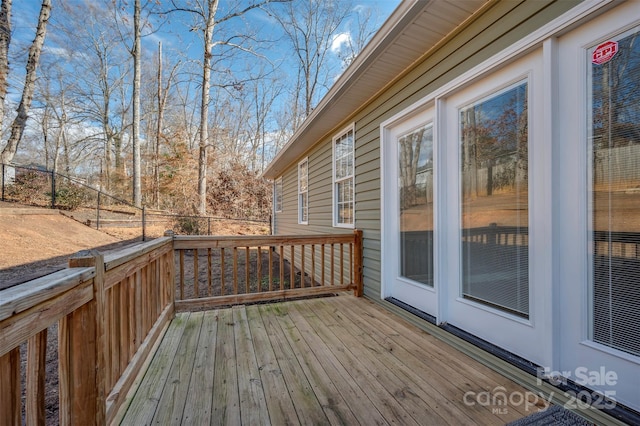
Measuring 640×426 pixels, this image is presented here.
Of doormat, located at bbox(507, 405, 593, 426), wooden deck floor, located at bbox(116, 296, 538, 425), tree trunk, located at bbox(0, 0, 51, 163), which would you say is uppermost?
tree trunk, located at bbox(0, 0, 51, 163)

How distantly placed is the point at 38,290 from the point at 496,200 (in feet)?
7.63

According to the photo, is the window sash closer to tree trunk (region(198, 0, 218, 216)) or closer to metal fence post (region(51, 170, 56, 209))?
tree trunk (region(198, 0, 218, 216))

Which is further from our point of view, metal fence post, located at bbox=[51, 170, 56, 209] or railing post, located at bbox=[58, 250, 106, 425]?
metal fence post, located at bbox=[51, 170, 56, 209]

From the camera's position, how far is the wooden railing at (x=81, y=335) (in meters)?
0.79

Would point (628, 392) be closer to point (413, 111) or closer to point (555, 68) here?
point (555, 68)

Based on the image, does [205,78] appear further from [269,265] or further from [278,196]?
[269,265]

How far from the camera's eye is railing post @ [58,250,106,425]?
1140 millimetres

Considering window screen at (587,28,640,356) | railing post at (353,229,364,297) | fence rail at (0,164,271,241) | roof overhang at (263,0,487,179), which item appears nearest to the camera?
window screen at (587,28,640,356)

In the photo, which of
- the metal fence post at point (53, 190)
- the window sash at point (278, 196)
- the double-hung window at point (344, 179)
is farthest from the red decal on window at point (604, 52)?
the metal fence post at point (53, 190)

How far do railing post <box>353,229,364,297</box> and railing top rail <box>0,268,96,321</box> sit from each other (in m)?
2.89

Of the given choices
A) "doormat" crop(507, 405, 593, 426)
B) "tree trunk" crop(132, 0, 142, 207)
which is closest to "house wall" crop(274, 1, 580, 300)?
"doormat" crop(507, 405, 593, 426)

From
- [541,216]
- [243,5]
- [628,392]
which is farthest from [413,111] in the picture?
[243,5]

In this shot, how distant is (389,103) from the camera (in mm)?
3137

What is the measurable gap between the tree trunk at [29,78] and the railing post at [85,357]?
34.4 feet
